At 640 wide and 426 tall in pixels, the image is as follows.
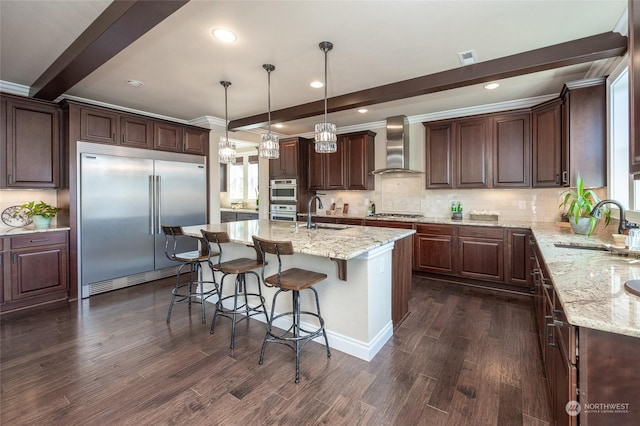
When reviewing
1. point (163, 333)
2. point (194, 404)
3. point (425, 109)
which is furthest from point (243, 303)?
point (425, 109)

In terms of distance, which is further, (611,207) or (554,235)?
(611,207)

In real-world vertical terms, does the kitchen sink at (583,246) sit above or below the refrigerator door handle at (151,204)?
below

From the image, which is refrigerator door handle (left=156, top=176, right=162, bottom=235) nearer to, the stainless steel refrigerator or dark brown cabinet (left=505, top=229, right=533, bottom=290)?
the stainless steel refrigerator

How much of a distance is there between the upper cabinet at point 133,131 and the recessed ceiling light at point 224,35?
2314 mm

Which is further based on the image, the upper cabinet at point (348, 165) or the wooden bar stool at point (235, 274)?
the upper cabinet at point (348, 165)

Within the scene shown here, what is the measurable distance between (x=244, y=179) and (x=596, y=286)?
24.1 ft

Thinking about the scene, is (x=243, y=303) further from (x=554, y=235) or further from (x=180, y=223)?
(x=554, y=235)

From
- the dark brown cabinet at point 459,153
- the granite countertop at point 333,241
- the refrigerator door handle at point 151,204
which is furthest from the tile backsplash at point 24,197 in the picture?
the dark brown cabinet at point 459,153

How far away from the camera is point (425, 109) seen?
4.61 metres

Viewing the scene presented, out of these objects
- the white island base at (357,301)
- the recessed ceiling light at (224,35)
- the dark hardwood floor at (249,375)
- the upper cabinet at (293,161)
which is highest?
the recessed ceiling light at (224,35)

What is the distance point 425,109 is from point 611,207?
8.45 feet

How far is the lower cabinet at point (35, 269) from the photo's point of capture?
318 cm

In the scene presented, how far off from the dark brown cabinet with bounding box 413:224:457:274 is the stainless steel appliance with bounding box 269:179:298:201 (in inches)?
97.5

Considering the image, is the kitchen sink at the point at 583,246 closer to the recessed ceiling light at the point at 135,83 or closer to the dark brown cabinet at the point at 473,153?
the dark brown cabinet at the point at 473,153
